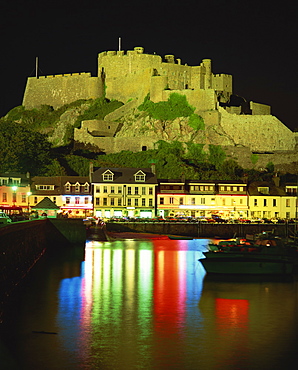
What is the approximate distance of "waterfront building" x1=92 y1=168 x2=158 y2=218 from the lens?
70.4 metres

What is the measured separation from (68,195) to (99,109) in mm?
29707

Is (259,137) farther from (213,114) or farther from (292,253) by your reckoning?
(292,253)

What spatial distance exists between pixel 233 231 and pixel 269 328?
39032 millimetres

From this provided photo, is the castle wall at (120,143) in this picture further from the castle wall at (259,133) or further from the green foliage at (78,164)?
the castle wall at (259,133)

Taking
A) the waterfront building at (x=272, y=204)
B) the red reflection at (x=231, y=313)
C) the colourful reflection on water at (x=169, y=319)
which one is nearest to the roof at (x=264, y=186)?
the waterfront building at (x=272, y=204)

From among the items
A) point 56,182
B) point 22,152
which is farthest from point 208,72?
point 56,182

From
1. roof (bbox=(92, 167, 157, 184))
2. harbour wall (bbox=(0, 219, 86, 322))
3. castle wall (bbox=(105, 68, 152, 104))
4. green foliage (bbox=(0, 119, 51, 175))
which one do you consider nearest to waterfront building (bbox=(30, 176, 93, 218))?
roof (bbox=(92, 167, 157, 184))

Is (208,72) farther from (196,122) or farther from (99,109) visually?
(99,109)

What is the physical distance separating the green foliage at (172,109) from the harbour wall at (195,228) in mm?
26487

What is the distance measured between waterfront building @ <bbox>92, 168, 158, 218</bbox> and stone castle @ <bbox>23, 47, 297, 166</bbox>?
16.2 m

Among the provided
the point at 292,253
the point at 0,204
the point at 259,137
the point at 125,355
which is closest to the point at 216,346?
the point at 125,355

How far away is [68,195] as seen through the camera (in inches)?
2761

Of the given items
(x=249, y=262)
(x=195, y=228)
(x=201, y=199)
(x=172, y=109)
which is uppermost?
(x=172, y=109)

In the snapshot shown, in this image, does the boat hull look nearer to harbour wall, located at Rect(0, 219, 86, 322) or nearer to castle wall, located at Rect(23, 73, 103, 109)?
harbour wall, located at Rect(0, 219, 86, 322)
